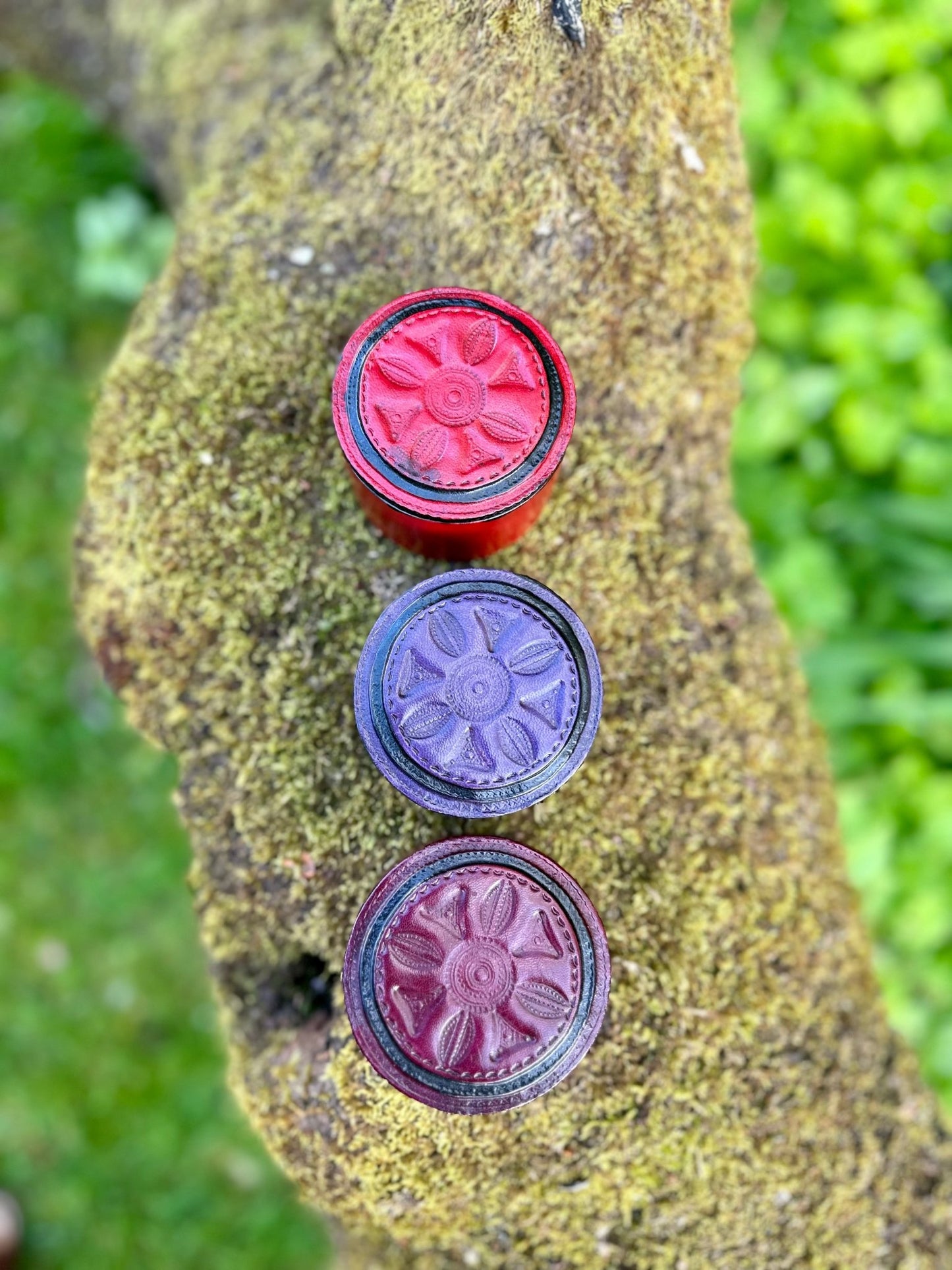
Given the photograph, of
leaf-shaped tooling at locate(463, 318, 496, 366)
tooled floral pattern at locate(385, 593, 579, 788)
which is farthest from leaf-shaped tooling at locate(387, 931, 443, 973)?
leaf-shaped tooling at locate(463, 318, 496, 366)

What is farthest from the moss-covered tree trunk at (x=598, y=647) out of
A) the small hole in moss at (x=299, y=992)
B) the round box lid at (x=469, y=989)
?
the round box lid at (x=469, y=989)

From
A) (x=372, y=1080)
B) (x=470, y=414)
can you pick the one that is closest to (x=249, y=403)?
(x=470, y=414)

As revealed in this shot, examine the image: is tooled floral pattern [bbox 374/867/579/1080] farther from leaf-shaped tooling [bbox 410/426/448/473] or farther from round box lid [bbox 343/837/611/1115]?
leaf-shaped tooling [bbox 410/426/448/473]

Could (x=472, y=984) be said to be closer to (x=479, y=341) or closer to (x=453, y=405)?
(x=453, y=405)

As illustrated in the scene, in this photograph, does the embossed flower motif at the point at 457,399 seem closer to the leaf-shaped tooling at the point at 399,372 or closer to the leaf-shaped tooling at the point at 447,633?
the leaf-shaped tooling at the point at 399,372

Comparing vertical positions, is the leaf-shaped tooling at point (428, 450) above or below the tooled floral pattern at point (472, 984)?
above
